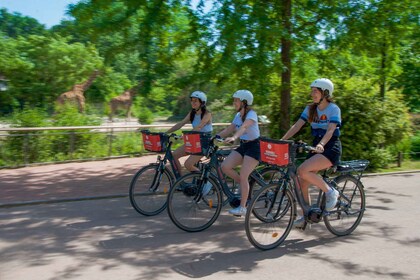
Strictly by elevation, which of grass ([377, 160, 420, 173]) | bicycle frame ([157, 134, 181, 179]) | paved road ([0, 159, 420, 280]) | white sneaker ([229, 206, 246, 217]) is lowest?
paved road ([0, 159, 420, 280])

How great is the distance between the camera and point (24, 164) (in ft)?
39.1

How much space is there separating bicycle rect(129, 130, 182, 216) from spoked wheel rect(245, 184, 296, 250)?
69.6 inches

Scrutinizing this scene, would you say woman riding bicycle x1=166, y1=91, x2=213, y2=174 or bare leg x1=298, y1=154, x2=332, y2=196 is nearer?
bare leg x1=298, y1=154, x2=332, y2=196

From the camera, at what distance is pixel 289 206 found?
6023 millimetres

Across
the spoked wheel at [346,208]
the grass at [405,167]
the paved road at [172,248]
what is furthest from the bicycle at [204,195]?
the grass at [405,167]

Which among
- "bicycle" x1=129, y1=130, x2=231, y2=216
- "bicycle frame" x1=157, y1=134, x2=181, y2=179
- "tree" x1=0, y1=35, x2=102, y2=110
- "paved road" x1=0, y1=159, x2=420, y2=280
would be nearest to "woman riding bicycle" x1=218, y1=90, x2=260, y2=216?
"paved road" x1=0, y1=159, x2=420, y2=280

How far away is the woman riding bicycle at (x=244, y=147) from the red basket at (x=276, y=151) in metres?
0.61

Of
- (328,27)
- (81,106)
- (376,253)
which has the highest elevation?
(328,27)

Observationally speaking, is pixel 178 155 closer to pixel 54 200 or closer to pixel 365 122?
pixel 54 200

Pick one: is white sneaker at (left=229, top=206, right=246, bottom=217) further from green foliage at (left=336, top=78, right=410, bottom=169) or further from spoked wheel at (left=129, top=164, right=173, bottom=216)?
green foliage at (left=336, top=78, right=410, bottom=169)

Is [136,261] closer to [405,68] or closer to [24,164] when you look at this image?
[24,164]

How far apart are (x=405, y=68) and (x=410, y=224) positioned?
48.4 ft

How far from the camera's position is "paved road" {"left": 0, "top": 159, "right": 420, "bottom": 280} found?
4973 millimetres

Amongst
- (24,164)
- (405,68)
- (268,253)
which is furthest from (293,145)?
(405,68)
